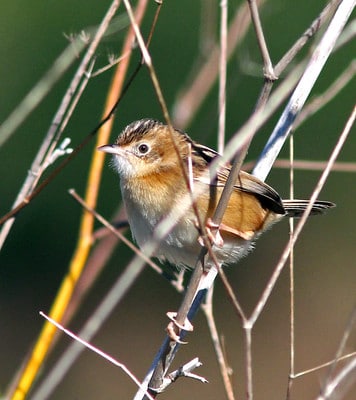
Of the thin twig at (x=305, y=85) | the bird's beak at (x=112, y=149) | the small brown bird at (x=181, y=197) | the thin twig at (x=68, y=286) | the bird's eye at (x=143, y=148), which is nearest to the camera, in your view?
the thin twig at (x=68, y=286)

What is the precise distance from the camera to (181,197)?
4.21 m

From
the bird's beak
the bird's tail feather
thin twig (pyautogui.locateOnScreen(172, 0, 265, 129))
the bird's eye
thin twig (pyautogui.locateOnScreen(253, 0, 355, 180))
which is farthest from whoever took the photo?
the bird's tail feather

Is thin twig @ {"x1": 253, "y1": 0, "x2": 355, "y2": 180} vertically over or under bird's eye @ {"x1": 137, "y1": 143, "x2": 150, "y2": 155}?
over

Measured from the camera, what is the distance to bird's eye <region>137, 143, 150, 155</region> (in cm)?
467

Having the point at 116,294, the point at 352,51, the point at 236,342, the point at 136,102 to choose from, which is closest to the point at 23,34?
the point at 136,102

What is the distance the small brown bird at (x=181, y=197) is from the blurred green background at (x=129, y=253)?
14.5ft

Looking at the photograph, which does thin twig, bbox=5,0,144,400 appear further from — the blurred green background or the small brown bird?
the blurred green background

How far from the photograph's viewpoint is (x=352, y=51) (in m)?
8.97

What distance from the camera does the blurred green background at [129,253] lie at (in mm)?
9305

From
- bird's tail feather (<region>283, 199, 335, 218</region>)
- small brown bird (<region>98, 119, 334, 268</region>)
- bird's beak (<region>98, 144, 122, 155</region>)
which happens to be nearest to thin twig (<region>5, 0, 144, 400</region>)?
small brown bird (<region>98, 119, 334, 268</region>)

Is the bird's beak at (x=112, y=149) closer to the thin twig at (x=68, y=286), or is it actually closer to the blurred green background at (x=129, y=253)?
the thin twig at (x=68, y=286)

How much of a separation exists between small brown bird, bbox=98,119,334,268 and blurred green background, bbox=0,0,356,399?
443 centimetres

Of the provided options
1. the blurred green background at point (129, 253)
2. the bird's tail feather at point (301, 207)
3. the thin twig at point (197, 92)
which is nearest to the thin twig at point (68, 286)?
the thin twig at point (197, 92)

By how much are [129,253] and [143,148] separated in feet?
18.7
